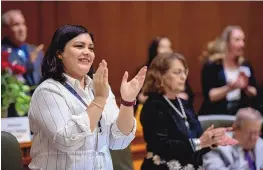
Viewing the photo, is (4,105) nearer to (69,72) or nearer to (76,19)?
(69,72)

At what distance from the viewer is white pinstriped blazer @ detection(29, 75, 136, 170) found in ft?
5.34

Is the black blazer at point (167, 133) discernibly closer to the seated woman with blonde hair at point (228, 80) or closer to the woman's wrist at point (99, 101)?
the woman's wrist at point (99, 101)

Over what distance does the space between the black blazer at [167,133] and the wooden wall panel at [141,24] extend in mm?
2119

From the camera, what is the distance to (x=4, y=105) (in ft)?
9.77

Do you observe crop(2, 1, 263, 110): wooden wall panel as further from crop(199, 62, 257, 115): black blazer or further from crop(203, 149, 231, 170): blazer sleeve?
crop(203, 149, 231, 170): blazer sleeve

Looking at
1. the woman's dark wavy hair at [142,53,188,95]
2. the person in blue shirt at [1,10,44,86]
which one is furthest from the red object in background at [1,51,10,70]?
the woman's dark wavy hair at [142,53,188,95]

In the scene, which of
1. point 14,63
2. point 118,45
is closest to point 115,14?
point 118,45

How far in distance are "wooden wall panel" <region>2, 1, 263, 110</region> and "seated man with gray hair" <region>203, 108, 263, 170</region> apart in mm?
1945

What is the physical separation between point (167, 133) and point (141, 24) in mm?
2545

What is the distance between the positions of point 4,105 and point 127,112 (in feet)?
4.65

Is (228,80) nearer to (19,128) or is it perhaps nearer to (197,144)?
(197,144)

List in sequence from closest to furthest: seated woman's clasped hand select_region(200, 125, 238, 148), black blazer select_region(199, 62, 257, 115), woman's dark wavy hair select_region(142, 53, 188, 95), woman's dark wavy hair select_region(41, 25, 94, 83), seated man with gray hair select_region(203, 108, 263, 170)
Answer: woman's dark wavy hair select_region(41, 25, 94, 83) → seated woman's clasped hand select_region(200, 125, 238, 148) → woman's dark wavy hair select_region(142, 53, 188, 95) → seated man with gray hair select_region(203, 108, 263, 170) → black blazer select_region(199, 62, 257, 115)

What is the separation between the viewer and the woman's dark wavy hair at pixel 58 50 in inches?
68.4

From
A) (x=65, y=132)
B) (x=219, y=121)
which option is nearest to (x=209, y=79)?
(x=219, y=121)
